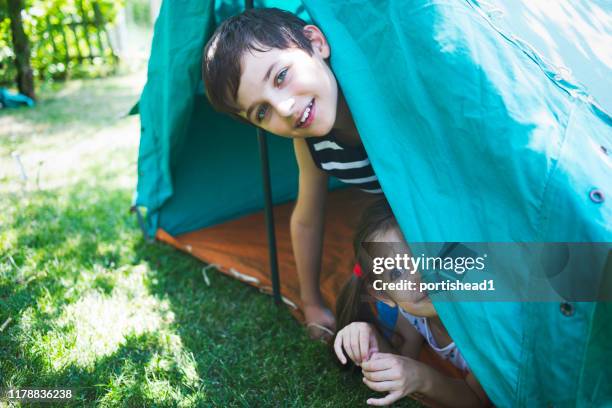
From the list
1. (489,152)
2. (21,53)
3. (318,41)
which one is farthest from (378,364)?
(21,53)

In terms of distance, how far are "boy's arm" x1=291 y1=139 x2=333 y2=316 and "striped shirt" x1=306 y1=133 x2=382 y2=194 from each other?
0.08 metres

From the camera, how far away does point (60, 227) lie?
2355 millimetres

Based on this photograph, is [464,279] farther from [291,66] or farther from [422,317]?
[291,66]

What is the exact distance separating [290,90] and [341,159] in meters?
0.33

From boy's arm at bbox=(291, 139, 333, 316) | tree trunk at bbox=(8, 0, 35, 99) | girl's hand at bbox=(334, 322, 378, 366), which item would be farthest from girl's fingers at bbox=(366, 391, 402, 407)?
tree trunk at bbox=(8, 0, 35, 99)

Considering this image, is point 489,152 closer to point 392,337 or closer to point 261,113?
point 261,113

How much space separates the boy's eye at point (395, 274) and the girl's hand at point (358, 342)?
0.14m

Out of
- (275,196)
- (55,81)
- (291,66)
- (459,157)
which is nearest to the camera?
(459,157)

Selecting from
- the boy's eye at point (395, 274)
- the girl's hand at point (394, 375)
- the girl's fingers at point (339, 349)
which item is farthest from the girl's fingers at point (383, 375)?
the boy's eye at point (395, 274)

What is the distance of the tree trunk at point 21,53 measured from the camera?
5.00 meters

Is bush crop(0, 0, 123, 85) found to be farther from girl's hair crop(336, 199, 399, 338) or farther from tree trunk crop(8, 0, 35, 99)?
girl's hair crop(336, 199, 399, 338)

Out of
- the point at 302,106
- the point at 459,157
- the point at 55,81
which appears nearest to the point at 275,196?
the point at 302,106

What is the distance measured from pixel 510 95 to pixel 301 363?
890 mm

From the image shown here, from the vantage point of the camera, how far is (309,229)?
5.57 feet
